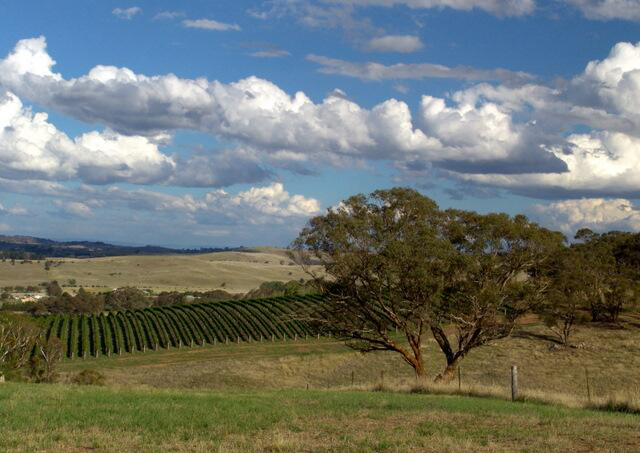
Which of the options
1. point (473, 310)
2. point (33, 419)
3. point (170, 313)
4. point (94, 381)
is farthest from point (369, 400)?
point (170, 313)

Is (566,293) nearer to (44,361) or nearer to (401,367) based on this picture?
(401,367)

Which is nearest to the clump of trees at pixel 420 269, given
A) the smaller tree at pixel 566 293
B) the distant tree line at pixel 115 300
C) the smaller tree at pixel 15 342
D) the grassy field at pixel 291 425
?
the smaller tree at pixel 566 293

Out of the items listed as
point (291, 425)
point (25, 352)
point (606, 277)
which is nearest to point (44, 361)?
point (25, 352)

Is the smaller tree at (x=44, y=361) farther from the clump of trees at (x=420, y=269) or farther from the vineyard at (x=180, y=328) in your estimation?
the clump of trees at (x=420, y=269)

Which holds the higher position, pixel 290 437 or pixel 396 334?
pixel 290 437

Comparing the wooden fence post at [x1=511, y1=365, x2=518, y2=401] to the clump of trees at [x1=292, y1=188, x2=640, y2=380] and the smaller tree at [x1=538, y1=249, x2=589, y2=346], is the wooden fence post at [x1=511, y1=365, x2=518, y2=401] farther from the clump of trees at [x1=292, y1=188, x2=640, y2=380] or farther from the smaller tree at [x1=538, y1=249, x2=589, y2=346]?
the smaller tree at [x1=538, y1=249, x2=589, y2=346]

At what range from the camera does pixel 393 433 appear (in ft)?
42.9

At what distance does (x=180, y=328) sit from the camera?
86500mm

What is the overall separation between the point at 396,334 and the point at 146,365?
85.7 feet

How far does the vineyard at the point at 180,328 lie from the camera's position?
79375 mm

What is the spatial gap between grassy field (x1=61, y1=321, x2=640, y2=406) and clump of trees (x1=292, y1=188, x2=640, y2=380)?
4.57 m

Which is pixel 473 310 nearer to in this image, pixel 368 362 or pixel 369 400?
pixel 369 400

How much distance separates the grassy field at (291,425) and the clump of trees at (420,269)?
1451 centimetres

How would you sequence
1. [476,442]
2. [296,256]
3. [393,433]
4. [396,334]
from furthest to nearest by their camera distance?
1. [396,334]
2. [296,256]
3. [393,433]
4. [476,442]
